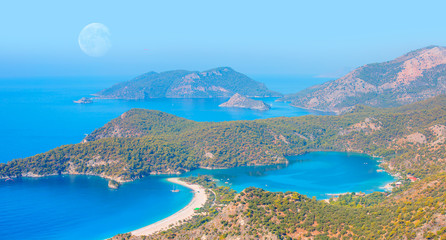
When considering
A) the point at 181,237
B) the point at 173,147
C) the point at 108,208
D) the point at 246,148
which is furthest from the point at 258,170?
the point at 181,237

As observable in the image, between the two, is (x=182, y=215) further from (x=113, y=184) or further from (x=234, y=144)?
(x=234, y=144)

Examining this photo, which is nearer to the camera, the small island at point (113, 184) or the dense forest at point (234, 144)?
the small island at point (113, 184)

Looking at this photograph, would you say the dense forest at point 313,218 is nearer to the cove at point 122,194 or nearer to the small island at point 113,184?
the cove at point 122,194

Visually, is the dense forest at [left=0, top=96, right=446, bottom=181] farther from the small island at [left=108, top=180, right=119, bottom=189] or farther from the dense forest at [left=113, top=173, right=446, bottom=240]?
the dense forest at [left=113, top=173, right=446, bottom=240]

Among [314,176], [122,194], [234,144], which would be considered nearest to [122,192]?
[122,194]

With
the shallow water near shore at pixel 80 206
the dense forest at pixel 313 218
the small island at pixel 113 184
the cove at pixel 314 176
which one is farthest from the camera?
the small island at pixel 113 184

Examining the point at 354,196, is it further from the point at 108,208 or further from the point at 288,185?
the point at 108,208

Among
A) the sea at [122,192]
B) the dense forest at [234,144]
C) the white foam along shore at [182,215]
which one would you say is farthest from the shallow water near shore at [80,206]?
the dense forest at [234,144]
